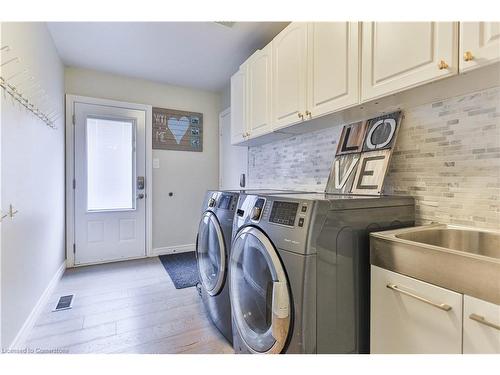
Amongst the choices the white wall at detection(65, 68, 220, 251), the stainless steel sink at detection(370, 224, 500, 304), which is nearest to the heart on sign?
the white wall at detection(65, 68, 220, 251)

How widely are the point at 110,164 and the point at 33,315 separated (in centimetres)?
198

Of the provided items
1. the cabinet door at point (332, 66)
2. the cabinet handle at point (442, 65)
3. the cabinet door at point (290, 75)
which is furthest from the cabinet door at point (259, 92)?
the cabinet handle at point (442, 65)

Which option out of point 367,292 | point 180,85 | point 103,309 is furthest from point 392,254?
point 180,85

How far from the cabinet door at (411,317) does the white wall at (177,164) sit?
318cm

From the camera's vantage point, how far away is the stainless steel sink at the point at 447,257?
0.82m

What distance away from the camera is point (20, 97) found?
173 cm

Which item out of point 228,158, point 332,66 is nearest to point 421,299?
point 332,66

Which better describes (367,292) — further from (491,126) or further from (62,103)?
(62,103)

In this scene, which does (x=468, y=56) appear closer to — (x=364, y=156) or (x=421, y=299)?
(x=364, y=156)

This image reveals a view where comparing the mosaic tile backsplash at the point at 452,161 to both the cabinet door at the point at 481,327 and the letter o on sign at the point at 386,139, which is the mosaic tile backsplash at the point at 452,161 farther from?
the cabinet door at the point at 481,327

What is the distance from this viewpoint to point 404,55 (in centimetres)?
117

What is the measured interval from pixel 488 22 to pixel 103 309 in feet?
9.58

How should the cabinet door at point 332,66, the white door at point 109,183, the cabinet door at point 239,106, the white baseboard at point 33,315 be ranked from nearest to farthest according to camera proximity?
the cabinet door at point 332,66 < the white baseboard at point 33,315 < the cabinet door at point 239,106 < the white door at point 109,183

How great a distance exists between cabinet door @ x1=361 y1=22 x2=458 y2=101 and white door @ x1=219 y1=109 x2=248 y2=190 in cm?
207
